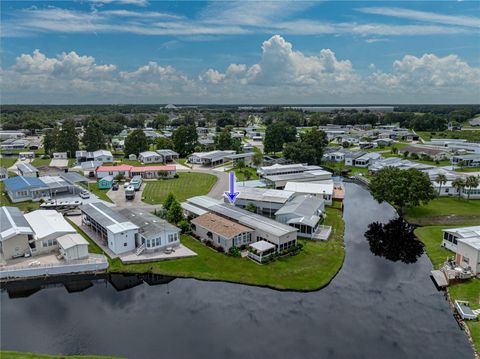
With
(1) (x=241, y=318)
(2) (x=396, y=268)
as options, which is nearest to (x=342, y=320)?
(1) (x=241, y=318)

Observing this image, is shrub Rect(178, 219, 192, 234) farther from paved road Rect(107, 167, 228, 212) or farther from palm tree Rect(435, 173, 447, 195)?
palm tree Rect(435, 173, 447, 195)

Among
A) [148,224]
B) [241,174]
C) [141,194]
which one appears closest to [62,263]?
[148,224]

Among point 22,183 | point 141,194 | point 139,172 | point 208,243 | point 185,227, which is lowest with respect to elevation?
point 208,243

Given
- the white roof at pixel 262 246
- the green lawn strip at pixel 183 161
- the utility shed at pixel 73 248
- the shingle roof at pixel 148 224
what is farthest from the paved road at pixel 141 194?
the white roof at pixel 262 246

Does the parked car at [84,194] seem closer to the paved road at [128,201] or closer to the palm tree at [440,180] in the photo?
the paved road at [128,201]

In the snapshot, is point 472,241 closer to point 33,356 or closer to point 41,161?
point 33,356

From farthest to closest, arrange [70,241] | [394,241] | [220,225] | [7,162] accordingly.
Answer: [7,162] < [394,241] < [220,225] < [70,241]

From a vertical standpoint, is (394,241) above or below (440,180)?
below
